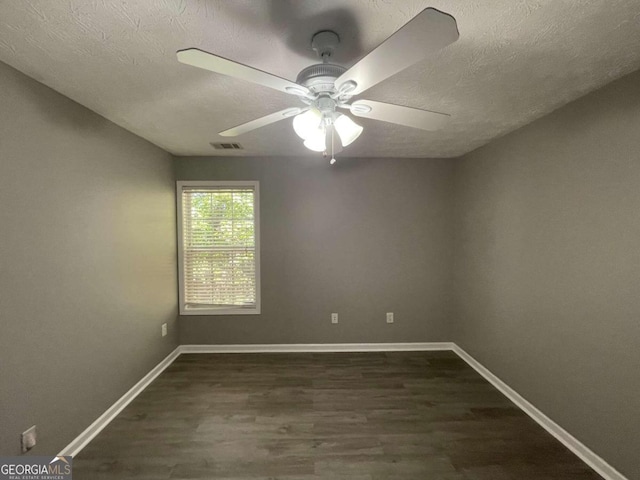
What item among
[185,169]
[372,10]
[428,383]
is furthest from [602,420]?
[185,169]

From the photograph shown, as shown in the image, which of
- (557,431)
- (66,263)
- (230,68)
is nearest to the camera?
(230,68)

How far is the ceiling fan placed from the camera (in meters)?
0.90

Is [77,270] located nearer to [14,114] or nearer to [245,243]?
[14,114]

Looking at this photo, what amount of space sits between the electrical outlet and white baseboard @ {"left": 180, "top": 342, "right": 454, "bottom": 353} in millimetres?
1930

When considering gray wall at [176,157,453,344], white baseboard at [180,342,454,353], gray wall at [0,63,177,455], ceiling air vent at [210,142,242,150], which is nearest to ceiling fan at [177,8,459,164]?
gray wall at [0,63,177,455]

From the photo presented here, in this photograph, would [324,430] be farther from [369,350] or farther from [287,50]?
[287,50]

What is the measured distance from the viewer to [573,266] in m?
2.08

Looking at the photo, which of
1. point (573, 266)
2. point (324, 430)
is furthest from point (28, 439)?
point (573, 266)

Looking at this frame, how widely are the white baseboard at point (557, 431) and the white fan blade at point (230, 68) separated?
108 inches

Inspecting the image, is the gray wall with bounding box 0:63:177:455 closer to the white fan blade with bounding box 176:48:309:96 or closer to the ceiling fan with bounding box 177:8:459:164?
the ceiling fan with bounding box 177:8:459:164

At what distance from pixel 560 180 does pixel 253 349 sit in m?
3.42

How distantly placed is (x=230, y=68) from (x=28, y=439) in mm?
2247

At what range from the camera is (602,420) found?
1875 millimetres

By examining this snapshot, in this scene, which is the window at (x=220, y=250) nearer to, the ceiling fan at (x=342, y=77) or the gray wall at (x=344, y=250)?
the gray wall at (x=344, y=250)
